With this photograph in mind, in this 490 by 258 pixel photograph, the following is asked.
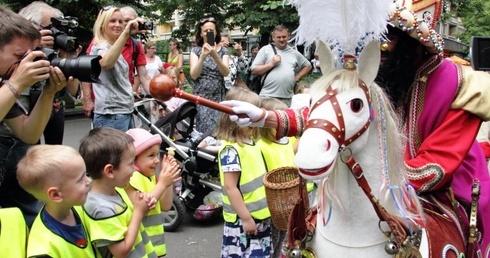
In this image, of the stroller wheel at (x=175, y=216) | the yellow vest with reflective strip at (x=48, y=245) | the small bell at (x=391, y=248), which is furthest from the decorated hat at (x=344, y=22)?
the stroller wheel at (x=175, y=216)

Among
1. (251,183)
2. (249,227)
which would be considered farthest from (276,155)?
(249,227)

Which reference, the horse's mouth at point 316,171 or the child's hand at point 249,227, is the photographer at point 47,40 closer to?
the child's hand at point 249,227

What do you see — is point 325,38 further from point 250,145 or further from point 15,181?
point 15,181

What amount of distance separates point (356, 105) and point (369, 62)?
20cm

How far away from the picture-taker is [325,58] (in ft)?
7.13

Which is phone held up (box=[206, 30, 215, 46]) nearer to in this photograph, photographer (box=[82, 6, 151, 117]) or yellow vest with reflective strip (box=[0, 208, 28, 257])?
photographer (box=[82, 6, 151, 117])

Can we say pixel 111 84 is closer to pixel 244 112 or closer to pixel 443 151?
pixel 244 112

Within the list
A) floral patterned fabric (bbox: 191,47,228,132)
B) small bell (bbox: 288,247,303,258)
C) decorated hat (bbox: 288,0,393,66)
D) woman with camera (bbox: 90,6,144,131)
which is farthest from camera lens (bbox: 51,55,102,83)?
floral patterned fabric (bbox: 191,47,228,132)

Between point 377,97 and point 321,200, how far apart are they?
0.52 metres

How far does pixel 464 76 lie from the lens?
8.45 feet

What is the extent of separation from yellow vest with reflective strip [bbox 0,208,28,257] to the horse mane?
4.31 ft

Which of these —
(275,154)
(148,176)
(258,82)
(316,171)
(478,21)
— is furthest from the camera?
(478,21)

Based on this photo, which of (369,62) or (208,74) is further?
(208,74)

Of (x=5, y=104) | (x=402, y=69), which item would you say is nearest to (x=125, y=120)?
(x=5, y=104)
